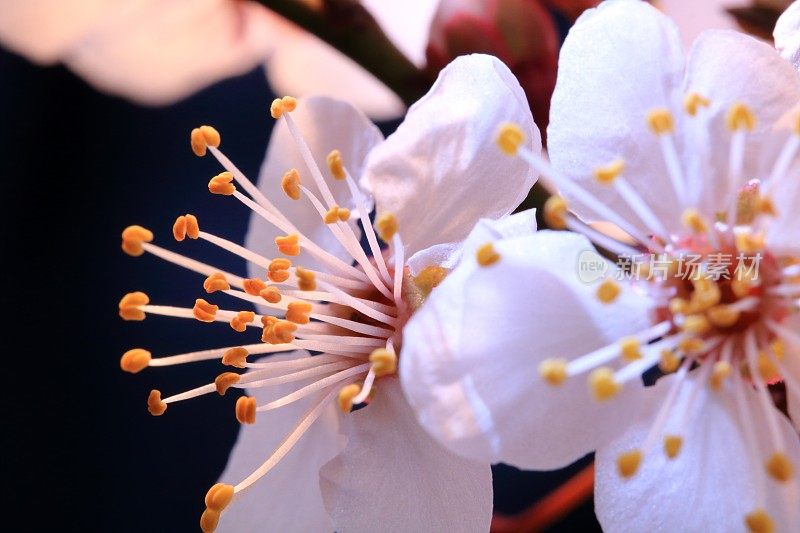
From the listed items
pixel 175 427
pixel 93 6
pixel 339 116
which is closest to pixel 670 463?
pixel 339 116

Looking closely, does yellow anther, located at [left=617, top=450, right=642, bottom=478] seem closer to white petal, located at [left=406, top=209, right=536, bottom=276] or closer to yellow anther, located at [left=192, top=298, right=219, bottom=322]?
white petal, located at [left=406, top=209, right=536, bottom=276]

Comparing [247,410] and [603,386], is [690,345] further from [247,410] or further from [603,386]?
[247,410]

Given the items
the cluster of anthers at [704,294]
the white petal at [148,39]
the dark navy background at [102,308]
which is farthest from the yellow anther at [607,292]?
the white petal at [148,39]

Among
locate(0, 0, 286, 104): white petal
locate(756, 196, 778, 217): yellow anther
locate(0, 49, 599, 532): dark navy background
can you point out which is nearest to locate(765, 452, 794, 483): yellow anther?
locate(756, 196, 778, 217): yellow anther

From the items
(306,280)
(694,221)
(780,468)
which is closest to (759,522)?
(780,468)

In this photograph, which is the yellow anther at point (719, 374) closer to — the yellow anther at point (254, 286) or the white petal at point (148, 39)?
the yellow anther at point (254, 286)

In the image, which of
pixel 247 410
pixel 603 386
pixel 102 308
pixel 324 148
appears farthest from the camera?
pixel 102 308
